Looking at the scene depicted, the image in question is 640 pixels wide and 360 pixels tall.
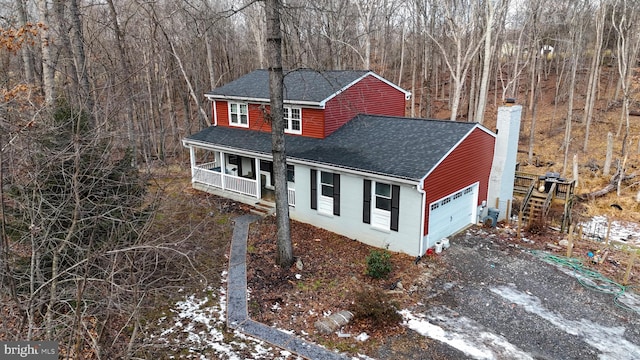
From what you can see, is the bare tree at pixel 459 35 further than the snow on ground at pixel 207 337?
Yes

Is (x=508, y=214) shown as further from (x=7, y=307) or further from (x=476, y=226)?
(x=7, y=307)

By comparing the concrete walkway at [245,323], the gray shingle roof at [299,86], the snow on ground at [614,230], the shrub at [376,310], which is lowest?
the snow on ground at [614,230]

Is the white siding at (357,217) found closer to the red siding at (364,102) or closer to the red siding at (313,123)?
the red siding at (313,123)

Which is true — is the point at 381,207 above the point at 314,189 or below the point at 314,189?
below

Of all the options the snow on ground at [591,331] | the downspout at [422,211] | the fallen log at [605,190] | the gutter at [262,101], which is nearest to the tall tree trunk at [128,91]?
the gutter at [262,101]

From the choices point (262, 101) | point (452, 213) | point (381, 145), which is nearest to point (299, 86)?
point (262, 101)

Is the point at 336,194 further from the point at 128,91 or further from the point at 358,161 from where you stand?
the point at 128,91

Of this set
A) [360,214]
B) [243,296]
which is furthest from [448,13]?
[243,296]
